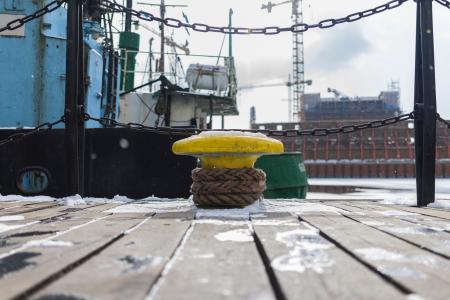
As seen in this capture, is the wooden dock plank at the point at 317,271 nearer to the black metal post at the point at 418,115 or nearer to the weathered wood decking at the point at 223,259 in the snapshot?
the weathered wood decking at the point at 223,259

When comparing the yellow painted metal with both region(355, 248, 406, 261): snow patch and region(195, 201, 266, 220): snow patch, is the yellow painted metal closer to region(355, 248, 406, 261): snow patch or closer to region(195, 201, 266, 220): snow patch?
region(195, 201, 266, 220): snow patch

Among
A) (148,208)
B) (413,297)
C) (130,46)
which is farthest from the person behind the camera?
(130,46)

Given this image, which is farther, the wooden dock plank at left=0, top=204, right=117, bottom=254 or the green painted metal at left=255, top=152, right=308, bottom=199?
the green painted metal at left=255, top=152, right=308, bottom=199

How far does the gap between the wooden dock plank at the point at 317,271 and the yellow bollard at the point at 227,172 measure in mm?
944

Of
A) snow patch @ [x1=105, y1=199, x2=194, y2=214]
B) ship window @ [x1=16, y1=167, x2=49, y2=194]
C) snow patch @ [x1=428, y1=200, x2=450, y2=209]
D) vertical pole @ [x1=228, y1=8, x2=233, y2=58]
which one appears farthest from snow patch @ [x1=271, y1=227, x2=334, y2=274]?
vertical pole @ [x1=228, y1=8, x2=233, y2=58]

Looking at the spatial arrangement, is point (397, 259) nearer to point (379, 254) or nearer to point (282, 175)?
point (379, 254)

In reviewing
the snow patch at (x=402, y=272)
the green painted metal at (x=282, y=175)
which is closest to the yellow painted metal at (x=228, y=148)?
the snow patch at (x=402, y=272)

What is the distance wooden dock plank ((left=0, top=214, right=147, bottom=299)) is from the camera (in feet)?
2.66

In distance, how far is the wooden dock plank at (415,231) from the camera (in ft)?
4.10

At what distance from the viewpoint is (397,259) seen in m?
1.05

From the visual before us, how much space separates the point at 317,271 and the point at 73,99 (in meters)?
2.44

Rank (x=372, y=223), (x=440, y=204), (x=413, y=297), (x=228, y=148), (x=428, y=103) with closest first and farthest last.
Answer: (x=413, y=297) < (x=372, y=223) < (x=228, y=148) < (x=440, y=204) < (x=428, y=103)

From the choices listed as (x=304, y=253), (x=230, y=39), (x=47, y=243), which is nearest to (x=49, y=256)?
(x=47, y=243)

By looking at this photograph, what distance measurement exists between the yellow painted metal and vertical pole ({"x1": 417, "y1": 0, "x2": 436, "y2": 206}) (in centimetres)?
107
